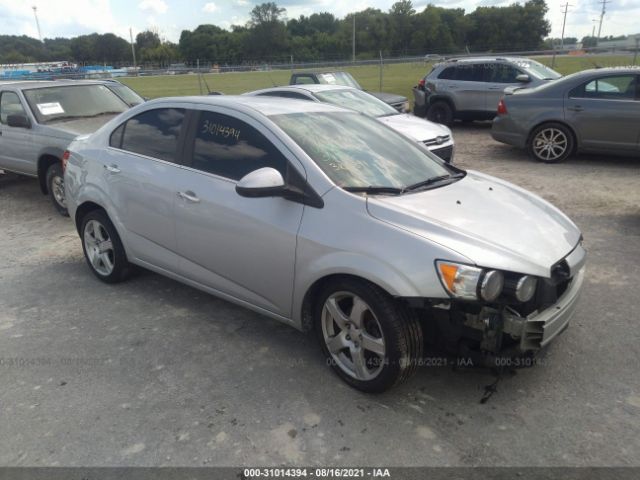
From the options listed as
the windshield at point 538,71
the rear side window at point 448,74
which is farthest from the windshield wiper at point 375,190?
the rear side window at point 448,74

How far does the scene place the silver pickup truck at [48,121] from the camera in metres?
7.08

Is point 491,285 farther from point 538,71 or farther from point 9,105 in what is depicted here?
point 538,71

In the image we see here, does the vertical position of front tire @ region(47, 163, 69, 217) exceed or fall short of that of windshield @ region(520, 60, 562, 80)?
it falls short

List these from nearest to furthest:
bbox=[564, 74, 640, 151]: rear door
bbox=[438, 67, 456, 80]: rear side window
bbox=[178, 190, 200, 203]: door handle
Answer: bbox=[178, 190, 200, 203]: door handle → bbox=[564, 74, 640, 151]: rear door → bbox=[438, 67, 456, 80]: rear side window

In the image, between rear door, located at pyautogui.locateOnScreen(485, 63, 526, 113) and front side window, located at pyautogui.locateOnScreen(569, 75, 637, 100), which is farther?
rear door, located at pyautogui.locateOnScreen(485, 63, 526, 113)

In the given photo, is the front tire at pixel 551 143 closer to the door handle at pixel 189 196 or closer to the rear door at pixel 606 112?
the rear door at pixel 606 112

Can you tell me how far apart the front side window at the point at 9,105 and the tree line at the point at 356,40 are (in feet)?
182

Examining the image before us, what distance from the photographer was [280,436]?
8.94 ft

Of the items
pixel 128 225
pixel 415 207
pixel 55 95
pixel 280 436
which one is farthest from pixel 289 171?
pixel 55 95

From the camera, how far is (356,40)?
69.4 m

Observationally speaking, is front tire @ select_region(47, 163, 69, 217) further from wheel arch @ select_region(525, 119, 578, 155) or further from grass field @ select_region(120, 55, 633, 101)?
grass field @ select_region(120, 55, 633, 101)

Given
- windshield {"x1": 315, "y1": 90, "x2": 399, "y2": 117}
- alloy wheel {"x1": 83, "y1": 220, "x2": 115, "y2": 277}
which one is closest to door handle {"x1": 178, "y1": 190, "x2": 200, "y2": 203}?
alloy wheel {"x1": 83, "y1": 220, "x2": 115, "y2": 277}

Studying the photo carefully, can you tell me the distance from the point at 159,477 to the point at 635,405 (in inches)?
99.0

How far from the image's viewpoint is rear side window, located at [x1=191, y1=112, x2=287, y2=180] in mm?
3361
